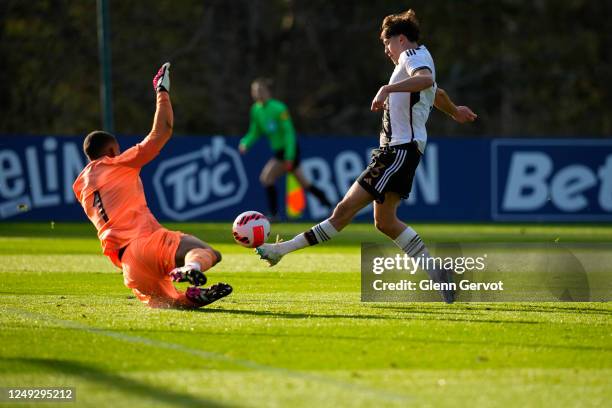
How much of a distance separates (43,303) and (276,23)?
31.1 metres

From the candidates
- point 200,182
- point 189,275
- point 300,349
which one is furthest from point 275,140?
point 300,349

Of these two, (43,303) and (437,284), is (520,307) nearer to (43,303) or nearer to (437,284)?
(437,284)

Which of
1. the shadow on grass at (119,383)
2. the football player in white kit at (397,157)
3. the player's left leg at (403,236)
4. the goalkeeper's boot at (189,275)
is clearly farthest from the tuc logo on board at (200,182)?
the shadow on grass at (119,383)

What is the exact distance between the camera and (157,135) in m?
9.12

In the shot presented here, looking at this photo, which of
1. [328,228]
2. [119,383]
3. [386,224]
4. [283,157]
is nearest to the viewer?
[119,383]

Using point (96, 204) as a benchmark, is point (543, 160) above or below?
below

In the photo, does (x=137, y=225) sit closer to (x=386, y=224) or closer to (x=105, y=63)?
(x=386, y=224)

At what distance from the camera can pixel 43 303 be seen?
31.6ft

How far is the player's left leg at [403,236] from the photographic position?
9.62 meters

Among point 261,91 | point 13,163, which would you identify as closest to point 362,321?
point 261,91

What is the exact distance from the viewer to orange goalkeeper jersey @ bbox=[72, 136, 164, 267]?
8.98 metres

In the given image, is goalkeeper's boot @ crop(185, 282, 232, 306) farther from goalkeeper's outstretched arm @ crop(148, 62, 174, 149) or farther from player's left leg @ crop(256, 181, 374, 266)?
goalkeeper's outstretched arm @ crop(148, 62, 174, 149)

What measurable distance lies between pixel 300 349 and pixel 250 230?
2.50 metres

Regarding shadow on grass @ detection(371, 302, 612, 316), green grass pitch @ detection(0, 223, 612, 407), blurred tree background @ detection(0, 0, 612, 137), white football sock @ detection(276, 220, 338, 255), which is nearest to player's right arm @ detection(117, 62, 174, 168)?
green grass pitch @ detection(0, 223, 612, 407)
